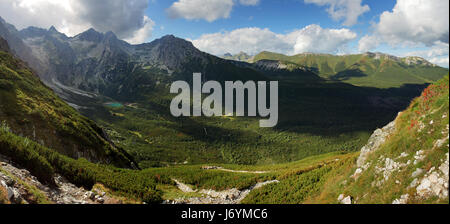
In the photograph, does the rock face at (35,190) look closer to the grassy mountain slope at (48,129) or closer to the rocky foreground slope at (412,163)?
the rocky foreground slope at (412,163)

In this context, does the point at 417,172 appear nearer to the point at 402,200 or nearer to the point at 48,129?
the point at 402,200

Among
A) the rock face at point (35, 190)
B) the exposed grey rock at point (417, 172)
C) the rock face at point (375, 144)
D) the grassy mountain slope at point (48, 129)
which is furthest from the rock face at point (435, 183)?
the grassy mountain slope at point (48, 129)

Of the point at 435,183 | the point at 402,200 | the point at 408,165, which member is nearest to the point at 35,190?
the point at 402,200

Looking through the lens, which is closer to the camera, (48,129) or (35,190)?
(35,190)

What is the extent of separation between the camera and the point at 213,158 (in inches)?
7387

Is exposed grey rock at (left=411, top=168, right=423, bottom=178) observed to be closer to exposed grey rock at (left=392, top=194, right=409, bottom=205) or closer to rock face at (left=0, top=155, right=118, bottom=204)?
exposed grey rock at (left=392, top=194, right=409, bottom=205)

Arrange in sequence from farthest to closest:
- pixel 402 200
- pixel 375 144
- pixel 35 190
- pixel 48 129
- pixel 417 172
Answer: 1. pixel 48 129
2. pixel 375 144
3. pixel 35 190
4. pixel 417 172
5. pixel 402 200

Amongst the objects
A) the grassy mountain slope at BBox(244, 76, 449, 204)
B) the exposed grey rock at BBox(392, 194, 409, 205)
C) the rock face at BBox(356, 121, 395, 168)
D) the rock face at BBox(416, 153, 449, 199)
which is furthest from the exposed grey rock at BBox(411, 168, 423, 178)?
the rock face at BBox(356, 121, 395, 168)
